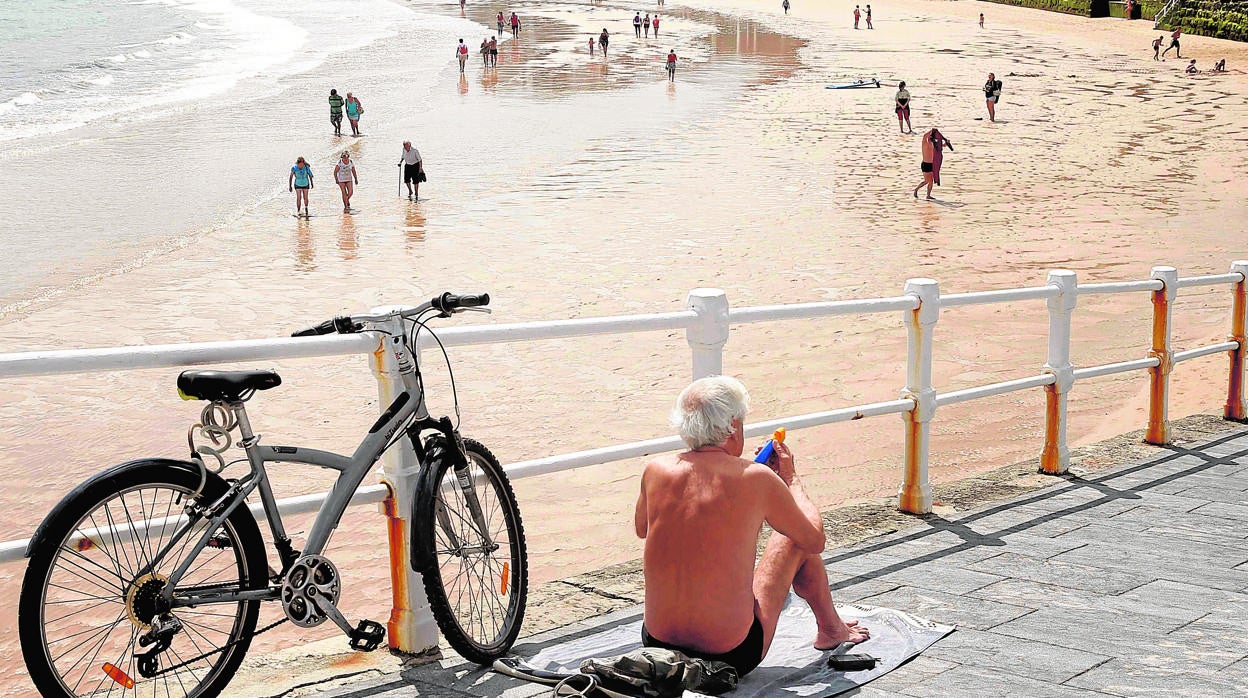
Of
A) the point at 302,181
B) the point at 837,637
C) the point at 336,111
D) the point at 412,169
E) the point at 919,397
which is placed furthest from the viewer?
the point at 336,111

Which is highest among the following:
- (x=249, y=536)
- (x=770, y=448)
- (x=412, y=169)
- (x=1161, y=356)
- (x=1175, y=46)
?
(x=1175, y=46)

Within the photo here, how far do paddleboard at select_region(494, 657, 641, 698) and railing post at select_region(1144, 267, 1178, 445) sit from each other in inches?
210

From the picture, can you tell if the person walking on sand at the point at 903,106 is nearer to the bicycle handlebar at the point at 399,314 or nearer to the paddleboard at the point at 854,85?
the paddleboard at the point at 854,85

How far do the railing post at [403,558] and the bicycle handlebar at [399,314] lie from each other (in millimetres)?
148

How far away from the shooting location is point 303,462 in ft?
11.6

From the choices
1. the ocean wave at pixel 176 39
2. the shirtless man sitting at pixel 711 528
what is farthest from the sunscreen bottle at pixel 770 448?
Answer: the ocean wave at pixel 176 39

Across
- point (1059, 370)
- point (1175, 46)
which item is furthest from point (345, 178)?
point (1175, 46)

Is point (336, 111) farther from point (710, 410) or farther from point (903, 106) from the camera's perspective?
point (710, 410)

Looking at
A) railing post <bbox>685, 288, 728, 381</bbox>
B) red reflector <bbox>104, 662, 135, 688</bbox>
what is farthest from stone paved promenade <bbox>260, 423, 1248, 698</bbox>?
railing post <bbox>685, 288, 728, 381</bbox>

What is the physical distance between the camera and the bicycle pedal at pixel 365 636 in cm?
376

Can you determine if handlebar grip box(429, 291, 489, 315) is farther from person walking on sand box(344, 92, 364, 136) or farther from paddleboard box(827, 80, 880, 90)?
paddleboard box(827, 80, 880, 90)

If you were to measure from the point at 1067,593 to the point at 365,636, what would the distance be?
8.94 feet

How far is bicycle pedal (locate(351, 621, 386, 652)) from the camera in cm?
376

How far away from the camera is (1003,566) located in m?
5.20
